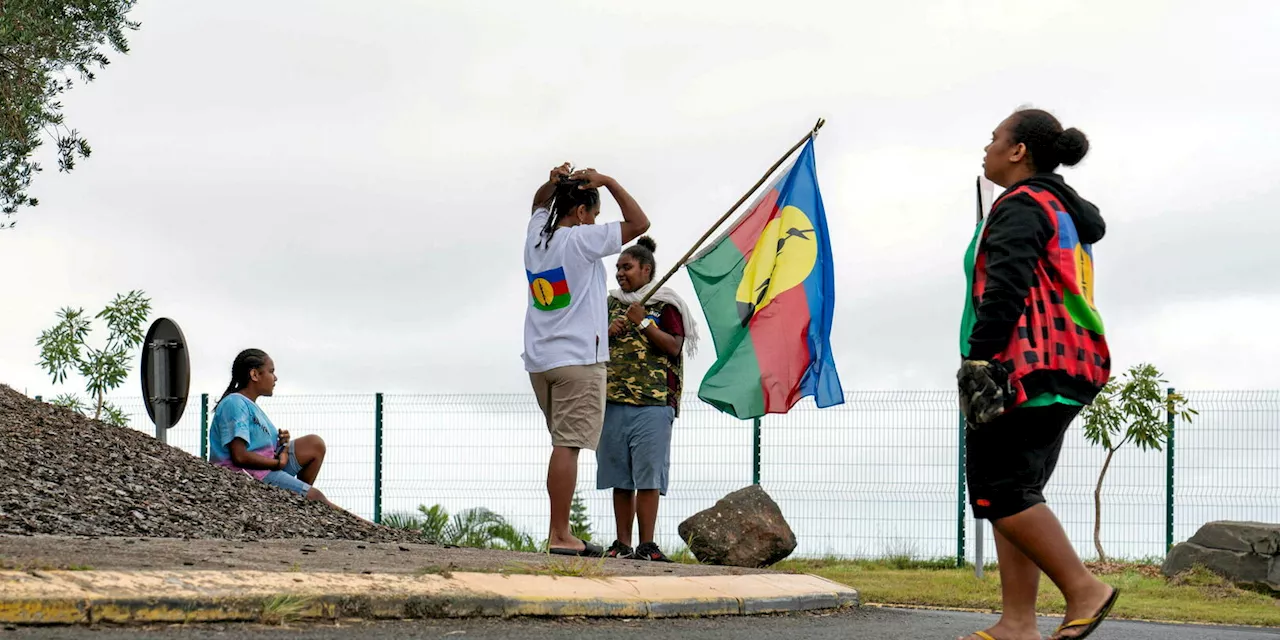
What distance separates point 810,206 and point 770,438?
540 cm

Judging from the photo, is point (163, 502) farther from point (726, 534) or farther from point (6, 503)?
point (726, 534)

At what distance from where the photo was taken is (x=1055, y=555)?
14.8 feet

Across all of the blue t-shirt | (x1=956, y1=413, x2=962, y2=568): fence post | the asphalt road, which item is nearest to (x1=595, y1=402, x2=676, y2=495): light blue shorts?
the asphalt road

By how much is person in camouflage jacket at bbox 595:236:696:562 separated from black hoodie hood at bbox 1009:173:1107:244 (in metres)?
3.73

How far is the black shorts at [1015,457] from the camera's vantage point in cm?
454

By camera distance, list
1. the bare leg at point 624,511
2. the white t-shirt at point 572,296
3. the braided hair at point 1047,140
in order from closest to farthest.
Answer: the braided hair at point 1047,140 < the white t-shirt at point 572,296 < the bare leg at point 624,511

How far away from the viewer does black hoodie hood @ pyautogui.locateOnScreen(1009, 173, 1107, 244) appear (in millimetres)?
4777

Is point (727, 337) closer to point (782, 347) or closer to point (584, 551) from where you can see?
point (782, 347)

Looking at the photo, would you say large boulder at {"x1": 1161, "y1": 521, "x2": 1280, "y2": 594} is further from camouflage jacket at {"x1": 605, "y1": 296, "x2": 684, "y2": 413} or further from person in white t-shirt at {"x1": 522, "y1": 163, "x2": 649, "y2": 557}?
person in white t-shirt at {"x1": 522, "y1": 163, "x2": 649, "y2": 557}

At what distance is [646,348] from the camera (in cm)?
840

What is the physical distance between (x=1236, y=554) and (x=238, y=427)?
853 cm

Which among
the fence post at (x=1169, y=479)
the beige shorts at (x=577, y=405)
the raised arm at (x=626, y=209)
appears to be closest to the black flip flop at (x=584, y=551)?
the beige shorts at (x=577, y=405)

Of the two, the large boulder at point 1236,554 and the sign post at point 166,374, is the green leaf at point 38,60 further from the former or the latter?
the large boulder at point 1236,554

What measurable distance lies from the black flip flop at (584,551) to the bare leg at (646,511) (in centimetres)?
65
